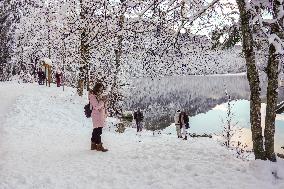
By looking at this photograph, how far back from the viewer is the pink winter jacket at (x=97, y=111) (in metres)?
9.42

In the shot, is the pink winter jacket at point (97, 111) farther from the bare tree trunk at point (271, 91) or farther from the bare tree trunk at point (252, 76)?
the bare tree trunk at point (271, 91)

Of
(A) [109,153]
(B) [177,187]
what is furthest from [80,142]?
(B) [177,187]

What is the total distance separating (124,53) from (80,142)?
9.94 metres

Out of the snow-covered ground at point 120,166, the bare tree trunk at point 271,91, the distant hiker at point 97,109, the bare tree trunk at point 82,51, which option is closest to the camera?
the snow-covered ground at point 120,166

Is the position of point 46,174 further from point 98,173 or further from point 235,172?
point 235,172

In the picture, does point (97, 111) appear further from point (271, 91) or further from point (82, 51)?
point (82, 51)

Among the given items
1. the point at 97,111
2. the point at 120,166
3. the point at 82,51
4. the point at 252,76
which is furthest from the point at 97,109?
the point at 82,51

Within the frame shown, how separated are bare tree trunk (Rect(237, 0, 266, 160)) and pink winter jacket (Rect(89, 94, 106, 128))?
140 inches

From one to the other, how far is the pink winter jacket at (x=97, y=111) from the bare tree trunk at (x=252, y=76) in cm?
356

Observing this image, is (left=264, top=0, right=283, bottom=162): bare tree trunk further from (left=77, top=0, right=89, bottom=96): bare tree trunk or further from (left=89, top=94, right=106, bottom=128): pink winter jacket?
(left=77, top=0, right=89, bottom=96): bare tree trunk

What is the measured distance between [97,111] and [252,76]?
12.4 ft

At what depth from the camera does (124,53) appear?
20781 mm

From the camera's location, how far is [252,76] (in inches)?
300

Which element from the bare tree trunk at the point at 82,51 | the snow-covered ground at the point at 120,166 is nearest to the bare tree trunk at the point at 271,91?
the snow-covered ground at the point at 120,166
